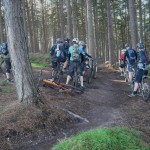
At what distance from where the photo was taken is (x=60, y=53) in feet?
43.6

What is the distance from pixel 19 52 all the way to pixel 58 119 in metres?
2.02

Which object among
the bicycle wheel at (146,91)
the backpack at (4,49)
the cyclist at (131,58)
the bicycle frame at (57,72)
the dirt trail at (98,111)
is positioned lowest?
the dirt trail at (98,111)

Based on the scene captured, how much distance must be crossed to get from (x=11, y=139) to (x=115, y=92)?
718 cm

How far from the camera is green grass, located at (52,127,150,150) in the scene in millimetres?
4871

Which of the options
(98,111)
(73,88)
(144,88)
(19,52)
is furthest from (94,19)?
(19,52)

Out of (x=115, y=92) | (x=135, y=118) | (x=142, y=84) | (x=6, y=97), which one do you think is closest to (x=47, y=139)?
(x=135, y=118)

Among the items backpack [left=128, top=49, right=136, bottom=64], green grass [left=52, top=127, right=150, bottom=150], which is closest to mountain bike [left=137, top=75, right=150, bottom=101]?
backpack [left=128, top=49, right=136, bottom=64]

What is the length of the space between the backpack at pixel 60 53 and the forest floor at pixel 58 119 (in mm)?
3128

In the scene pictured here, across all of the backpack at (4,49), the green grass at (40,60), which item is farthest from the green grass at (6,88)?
the green grass at (40,60)

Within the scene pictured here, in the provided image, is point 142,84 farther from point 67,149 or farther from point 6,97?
point 67,149

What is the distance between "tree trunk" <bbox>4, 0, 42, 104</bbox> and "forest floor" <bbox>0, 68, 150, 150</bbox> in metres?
0.36

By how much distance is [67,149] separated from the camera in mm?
5012

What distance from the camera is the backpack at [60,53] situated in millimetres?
13191

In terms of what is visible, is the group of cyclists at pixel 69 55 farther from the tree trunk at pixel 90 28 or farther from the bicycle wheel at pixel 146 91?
the tree trunk at pixel 90 28
